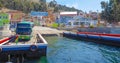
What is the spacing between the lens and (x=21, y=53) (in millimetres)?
19812

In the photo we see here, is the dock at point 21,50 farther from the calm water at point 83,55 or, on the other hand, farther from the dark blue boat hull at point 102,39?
the dark blue boat hull at point 102,39

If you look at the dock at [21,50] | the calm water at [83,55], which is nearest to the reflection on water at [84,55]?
the calm water at [83,55]

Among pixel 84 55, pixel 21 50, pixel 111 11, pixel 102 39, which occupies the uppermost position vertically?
pixel 111 11

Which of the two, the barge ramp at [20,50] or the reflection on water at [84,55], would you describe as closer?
the barge ramp at [20,50]

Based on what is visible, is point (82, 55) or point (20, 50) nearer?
point (20, 50)

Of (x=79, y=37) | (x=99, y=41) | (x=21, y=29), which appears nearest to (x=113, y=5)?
(x=79, y=37)

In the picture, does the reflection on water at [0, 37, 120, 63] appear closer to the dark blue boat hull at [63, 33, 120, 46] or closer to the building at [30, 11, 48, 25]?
the dark blue boat hull at [63, 33, 120, 46]

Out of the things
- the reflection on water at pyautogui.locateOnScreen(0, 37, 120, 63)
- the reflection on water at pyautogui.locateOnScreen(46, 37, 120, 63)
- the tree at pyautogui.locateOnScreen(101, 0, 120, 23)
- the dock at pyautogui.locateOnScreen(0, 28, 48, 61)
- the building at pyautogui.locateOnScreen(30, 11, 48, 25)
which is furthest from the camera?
the tree at pyautogui.locateOnScreen(101, 0, 120, 23)

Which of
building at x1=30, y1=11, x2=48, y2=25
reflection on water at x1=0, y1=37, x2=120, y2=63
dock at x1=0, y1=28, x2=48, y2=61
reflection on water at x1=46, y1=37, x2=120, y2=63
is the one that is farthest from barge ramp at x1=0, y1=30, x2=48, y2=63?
building at x1=30, y1=11, x2=48, y2=25

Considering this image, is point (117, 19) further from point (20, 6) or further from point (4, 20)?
point (20, 6)

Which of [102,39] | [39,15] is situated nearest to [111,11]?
[39,15]

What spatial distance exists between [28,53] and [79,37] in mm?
26702

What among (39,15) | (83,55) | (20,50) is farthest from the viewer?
(39,15)

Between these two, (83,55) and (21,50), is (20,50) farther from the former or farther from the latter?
(83,55)
